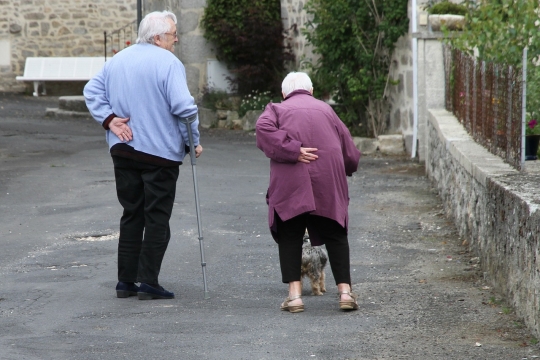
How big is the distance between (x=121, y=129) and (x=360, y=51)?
9.21 meters

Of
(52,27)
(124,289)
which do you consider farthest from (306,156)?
(52,27)

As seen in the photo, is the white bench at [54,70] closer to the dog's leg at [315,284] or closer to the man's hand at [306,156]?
the dog's leg at [315,284]

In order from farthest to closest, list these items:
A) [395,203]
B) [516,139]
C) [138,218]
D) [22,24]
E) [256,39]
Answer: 1. [22,24]
2. [256,39]
3. [395,203]
4. [516,139]
5. [138,218]

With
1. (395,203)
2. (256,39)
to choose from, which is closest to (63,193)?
(395,203)

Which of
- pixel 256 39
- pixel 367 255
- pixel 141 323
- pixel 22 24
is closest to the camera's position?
pixel 141 323

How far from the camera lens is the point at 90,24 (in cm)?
2608

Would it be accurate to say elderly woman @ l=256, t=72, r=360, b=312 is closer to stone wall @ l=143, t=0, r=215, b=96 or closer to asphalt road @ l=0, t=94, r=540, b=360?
asphalt road @ l=0, t=94, r=540, b=360

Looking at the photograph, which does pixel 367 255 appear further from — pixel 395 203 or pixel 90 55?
pixel 90 55

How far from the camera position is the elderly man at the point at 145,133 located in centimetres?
566

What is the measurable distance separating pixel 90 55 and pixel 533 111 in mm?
20550

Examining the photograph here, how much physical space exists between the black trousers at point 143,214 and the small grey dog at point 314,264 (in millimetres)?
896

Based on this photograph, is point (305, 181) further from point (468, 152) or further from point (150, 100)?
point (468, 152)

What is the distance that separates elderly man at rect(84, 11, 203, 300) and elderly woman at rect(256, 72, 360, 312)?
2.10 feet

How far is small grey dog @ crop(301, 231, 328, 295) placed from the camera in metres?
5.75
